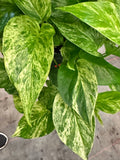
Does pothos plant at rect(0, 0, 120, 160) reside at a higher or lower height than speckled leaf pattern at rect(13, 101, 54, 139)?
higher

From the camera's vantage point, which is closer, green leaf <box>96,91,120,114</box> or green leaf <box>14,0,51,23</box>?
green leaf <box>14,0,51,23</box>

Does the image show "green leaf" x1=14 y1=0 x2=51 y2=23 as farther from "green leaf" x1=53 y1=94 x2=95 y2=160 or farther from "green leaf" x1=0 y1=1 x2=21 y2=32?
"green leaf" x1=53 y1=94 x2=95 y2=160

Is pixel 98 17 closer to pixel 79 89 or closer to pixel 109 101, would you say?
pixel 79 89

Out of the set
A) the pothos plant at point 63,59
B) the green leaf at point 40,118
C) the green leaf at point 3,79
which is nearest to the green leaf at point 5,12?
the pothos plant at point 63,59

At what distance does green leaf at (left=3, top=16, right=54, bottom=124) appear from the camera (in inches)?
9.7

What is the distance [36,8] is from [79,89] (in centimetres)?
18

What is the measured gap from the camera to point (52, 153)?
979mm

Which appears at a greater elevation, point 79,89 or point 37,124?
point 79,89

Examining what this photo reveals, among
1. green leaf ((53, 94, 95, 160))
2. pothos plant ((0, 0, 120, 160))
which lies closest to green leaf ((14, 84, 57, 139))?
pothos plant ((0, 0, 120, 160))

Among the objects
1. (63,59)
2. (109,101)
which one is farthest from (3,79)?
(109,101)

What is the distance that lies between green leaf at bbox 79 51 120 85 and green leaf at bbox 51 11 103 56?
0.06m

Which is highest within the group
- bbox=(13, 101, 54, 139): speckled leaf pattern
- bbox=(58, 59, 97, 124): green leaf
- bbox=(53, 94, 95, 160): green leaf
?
bbox=(58, 59, 97, 124): green leaf

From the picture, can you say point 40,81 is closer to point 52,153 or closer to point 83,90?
point 83,90

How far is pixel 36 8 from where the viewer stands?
326 millimetres
